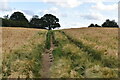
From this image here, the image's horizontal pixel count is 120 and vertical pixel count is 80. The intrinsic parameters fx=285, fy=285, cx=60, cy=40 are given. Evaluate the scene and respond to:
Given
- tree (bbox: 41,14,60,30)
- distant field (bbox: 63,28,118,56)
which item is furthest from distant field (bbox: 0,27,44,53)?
tree (bbox: 41,14,60,30)

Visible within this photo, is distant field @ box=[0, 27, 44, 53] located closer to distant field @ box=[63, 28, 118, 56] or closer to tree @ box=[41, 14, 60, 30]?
distant field @ box=[63, 28, 118, 56]

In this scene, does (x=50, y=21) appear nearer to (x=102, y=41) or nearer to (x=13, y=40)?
(x=13, y=40)

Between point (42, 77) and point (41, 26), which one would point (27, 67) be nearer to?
point (42, 77)

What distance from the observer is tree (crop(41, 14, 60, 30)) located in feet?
364

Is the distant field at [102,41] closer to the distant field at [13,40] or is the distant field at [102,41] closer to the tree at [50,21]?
the distant field at [13,40]

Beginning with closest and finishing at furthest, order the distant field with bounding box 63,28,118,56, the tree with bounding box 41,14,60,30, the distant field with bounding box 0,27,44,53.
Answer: the distant field with bounding box 63,28,118,56, the distant field with bounding box 0,27,44,53, the tree with bounding box 41,14,60,30

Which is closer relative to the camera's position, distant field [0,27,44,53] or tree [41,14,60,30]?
distant field [0,27,44,53]

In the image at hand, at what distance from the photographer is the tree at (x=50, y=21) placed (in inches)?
4365

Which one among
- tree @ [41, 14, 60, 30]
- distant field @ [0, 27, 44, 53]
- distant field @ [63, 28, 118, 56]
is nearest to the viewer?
distant field @ [63, 28, 118, 56]

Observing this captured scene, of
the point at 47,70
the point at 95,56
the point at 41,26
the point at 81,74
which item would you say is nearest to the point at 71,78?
the point at 81,74

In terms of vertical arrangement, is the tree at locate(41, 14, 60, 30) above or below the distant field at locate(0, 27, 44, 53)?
above

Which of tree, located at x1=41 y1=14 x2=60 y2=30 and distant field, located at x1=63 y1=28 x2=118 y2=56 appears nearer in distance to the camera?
distant field, located at x1=63 y1=28 x2=118 y2=56

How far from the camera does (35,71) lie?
12.2 meters

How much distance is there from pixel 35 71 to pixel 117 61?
3629 mm
